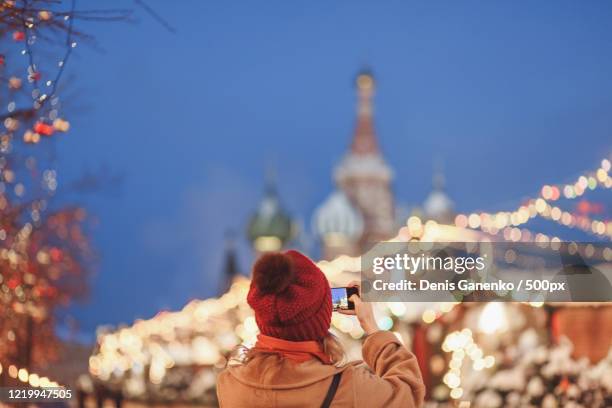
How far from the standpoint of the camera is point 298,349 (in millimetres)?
2789

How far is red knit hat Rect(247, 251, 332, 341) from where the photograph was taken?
108 inches

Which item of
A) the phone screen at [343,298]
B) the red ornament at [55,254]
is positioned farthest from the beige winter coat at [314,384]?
the red ornament at [55,254]

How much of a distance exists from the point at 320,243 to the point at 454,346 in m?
70.4

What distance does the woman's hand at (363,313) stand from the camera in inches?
119

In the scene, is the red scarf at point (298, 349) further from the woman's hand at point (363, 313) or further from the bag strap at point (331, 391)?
the woman's hand at point (363, 313)

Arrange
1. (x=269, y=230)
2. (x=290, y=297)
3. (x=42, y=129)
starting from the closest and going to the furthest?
1. (x=290, y=297)
2. (x=42, y=129)
3. (x=269, y=230)

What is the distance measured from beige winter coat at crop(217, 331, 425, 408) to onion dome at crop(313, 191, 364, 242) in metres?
73.5

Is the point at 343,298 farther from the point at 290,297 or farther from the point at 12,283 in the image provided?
the point at 12,283

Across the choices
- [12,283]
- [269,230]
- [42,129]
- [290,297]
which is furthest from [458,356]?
[269,230]

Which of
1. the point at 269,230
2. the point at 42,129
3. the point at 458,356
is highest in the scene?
the point at 269,230

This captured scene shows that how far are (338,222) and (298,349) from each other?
7452 cm

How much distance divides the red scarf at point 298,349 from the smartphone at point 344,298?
1.06ft

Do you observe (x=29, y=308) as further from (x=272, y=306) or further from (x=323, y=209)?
(x=323, y=209)

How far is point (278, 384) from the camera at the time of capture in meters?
2.79
